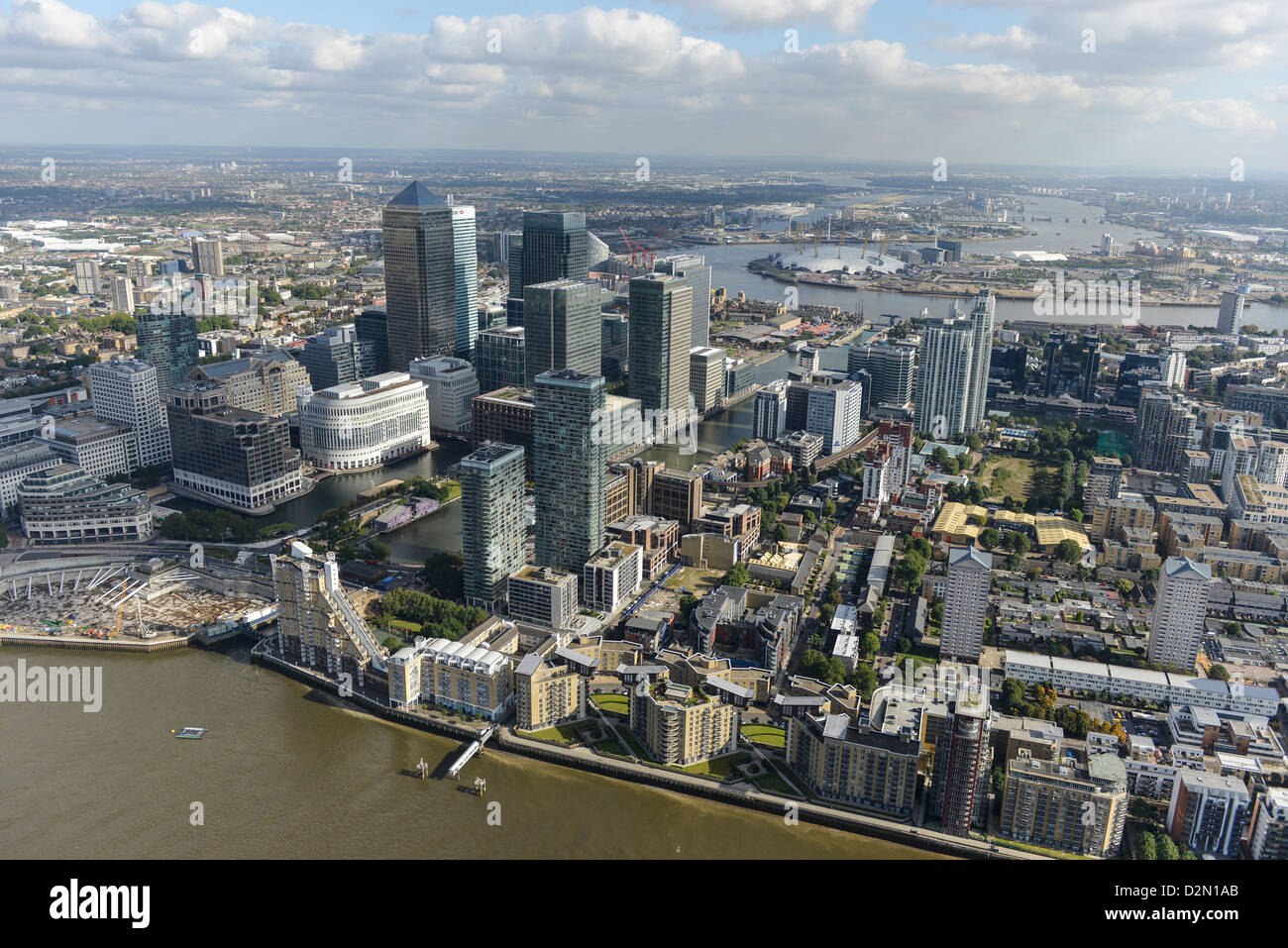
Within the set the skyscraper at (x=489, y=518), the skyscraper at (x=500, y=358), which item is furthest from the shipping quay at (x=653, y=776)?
the skyscraper at (x=500, y=358)

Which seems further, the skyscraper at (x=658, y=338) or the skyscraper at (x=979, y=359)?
the skyscraper at (x=979, y=359)

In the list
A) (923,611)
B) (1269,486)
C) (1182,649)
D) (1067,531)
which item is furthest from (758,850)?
(1269,486)

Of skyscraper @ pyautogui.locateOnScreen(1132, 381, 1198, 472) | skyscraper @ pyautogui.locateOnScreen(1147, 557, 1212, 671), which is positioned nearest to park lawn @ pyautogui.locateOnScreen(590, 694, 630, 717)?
skyscraper @ pyautogui.locateOnScreen(1147, 557, 1212, 671)

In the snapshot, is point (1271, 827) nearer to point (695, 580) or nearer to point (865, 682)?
point (865, 682)

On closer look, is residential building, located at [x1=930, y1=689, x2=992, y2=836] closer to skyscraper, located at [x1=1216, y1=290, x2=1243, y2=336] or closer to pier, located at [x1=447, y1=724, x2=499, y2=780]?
pier, located at [x1=447, y1=724, x2=499, y2=780]

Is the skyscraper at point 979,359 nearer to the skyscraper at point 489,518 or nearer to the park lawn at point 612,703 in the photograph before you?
the skyscraper at point 489,518

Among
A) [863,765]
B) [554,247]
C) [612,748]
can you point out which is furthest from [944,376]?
[612,748]
